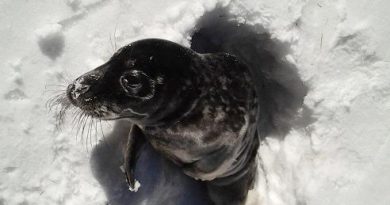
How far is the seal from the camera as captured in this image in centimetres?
314

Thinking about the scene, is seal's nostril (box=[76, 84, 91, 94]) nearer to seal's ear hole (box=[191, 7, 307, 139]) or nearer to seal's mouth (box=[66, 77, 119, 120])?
seal's mouth (box=[66, 77, 119, 120])

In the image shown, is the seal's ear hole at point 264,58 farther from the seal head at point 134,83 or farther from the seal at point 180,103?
the seal head at point 134,83

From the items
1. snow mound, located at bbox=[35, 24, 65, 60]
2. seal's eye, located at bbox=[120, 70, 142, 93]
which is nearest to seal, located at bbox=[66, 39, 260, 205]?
seal's eye, located at bbox=[120, 70, 142, 93]

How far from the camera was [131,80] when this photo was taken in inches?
122

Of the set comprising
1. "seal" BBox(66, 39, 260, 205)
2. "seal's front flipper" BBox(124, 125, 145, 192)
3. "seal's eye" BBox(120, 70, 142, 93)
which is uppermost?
"seal's eye" BBox(120, 70, 142, 93)

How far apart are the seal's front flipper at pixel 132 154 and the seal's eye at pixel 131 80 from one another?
644mm

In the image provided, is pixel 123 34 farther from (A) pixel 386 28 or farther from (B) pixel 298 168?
(A) pixel 386 28

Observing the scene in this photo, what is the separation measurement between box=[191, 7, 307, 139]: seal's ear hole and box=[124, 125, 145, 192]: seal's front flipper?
3.02ft

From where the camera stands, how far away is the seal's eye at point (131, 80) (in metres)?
3.09

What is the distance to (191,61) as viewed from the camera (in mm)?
3432

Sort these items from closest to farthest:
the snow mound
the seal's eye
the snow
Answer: the seal's eye
the snow
the snow mound

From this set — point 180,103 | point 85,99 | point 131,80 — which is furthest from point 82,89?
point 180,103

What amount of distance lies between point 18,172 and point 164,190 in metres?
1.11

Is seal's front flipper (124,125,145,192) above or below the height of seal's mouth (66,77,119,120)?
below
